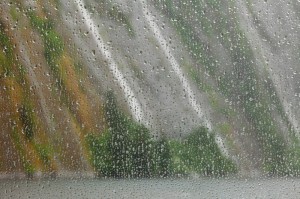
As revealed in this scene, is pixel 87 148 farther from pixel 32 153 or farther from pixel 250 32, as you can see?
pixel 250 32

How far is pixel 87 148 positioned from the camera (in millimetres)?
1887

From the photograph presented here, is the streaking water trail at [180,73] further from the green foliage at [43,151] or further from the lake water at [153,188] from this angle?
the green foliage at [43,151]

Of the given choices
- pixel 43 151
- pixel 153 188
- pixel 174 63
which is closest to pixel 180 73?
pixel 174 63

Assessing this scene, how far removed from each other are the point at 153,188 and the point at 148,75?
0.37 metres

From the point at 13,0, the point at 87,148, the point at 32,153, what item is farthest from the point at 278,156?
the point at 13,0

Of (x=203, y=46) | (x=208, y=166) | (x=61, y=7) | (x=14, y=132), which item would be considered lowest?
(x=208, y=166)

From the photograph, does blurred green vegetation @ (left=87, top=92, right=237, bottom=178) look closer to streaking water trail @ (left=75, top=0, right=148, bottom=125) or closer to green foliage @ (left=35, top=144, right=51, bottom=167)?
streaking water trail @ (left=75, top=0, right=148, bottom=125)

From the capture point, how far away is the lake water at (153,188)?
1861 millimetres

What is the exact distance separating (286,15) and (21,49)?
2.90 ft

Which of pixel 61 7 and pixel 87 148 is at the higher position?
pixel 61 7

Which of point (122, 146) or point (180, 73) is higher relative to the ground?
point (180, 73)

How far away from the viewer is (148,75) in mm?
1904

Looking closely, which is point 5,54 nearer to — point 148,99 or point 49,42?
point 49,42

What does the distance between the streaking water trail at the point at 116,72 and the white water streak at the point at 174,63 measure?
0.53 feet
